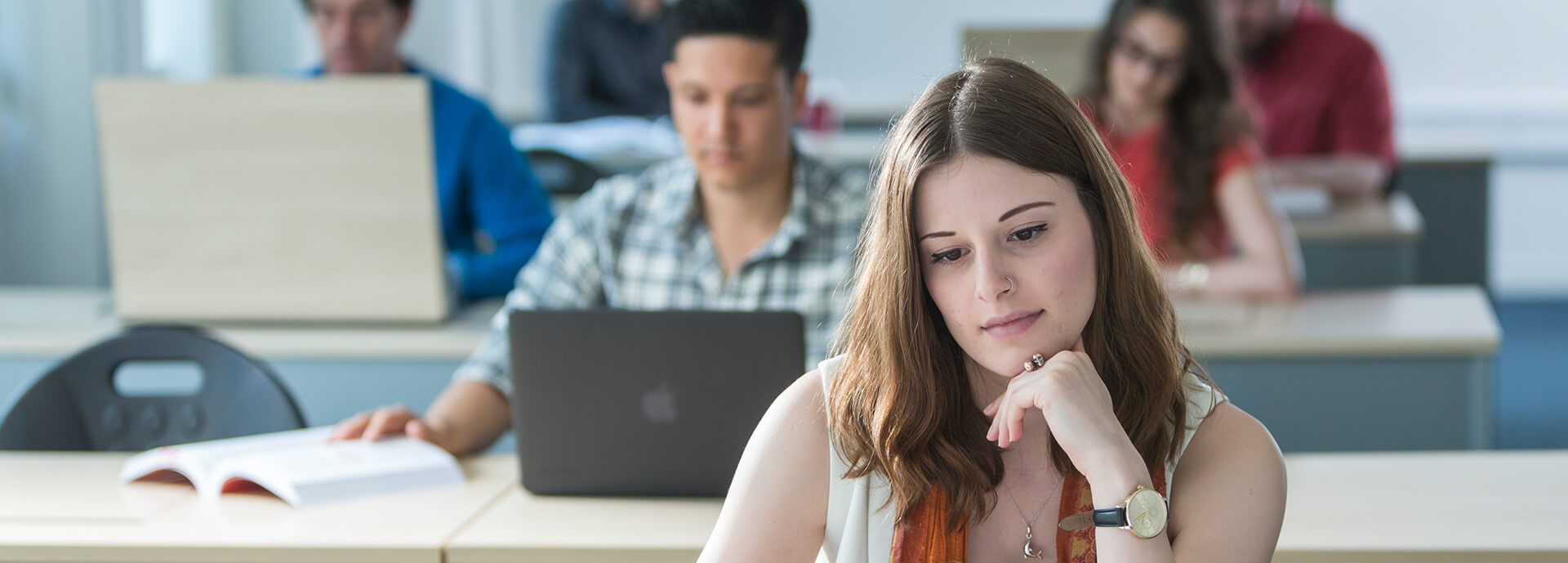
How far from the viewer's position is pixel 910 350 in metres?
1.03

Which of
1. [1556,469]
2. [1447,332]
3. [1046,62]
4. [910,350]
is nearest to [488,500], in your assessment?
[910,350]

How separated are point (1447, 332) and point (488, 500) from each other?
146 centimetres

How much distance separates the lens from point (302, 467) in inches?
57.9

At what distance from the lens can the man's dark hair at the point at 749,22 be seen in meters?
1.70

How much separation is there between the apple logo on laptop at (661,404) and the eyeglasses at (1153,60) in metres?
1.43

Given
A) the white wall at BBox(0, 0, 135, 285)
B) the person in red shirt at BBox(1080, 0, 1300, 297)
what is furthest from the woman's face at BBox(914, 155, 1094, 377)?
the white wall at BBox(0, 0, 135, 285)

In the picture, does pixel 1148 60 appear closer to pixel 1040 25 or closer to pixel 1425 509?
pixel 1425 509

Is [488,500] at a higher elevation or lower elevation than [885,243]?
lower

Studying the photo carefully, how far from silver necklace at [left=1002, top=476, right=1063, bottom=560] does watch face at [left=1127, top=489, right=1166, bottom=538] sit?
0.11m

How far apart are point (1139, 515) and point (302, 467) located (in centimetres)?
94

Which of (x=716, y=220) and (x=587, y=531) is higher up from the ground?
(x=716, y=220)

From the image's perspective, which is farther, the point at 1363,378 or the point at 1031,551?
the point at 1363,378

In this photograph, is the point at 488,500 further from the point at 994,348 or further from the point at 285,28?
the point at 285,28

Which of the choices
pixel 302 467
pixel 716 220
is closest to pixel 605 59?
pixel 716 220
